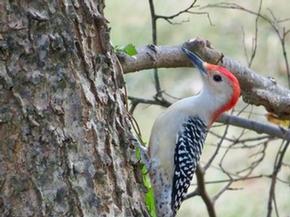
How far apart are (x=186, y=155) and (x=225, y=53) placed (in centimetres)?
535

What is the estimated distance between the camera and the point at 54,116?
2.72 metres

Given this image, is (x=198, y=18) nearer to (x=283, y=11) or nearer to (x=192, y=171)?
(x=283, y=11)

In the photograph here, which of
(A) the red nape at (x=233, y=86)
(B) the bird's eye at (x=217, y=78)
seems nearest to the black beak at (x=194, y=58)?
(A) the red nape at (x=233, y=86)

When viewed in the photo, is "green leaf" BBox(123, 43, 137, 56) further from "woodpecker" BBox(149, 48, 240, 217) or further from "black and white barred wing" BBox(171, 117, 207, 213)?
"black and white barred wing" BBox(171, 117, 207, 213)

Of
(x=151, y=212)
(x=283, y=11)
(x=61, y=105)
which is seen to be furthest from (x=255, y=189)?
(x=61, y=105)

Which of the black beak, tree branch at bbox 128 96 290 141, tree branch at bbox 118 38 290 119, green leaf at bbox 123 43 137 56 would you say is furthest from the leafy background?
green leaf at bbox 123 43 137 56

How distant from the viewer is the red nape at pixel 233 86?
4113mm

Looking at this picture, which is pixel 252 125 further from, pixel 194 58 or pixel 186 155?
pixel 194 58

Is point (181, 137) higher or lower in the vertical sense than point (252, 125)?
lower

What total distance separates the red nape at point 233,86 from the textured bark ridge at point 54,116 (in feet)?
4.37

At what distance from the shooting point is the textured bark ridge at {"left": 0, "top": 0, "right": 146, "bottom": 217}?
2666 mm

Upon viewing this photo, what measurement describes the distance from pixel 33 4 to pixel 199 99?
1.90m

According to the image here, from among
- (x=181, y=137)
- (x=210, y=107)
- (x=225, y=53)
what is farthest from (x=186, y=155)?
(x=225, y=53)

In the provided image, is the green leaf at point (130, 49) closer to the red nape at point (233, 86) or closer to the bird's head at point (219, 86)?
the bird's head at point (219, 86)
